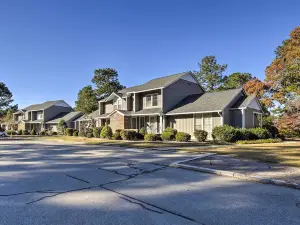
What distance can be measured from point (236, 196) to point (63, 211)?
3717 millimetres

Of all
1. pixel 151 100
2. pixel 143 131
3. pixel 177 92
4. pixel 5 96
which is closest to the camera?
pixel 143 131

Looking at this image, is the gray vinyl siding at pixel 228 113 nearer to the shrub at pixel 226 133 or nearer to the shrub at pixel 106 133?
the shrub at pixel 226 133

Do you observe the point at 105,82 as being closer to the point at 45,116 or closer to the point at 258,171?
the point at 45,116

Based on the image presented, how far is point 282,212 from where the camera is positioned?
4.50 meters

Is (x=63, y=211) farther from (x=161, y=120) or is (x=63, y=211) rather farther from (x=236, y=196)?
(x=161, y=120)

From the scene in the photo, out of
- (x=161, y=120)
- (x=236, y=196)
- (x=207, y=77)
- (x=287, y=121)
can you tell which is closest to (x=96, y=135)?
(x=161, y=120)

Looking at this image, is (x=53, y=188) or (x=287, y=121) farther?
(x=287, y=121)

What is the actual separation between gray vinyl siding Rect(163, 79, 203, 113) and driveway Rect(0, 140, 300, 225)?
19.2 m

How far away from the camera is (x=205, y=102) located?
82.2 ft

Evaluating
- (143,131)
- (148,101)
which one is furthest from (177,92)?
(143,131)

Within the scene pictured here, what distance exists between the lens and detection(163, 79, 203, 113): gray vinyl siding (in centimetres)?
2686

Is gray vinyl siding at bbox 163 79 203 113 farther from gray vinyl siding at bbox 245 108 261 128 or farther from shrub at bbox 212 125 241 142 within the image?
gray vinyl siding at bbox 245 108 261 128

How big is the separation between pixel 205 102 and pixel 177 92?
4.13 m

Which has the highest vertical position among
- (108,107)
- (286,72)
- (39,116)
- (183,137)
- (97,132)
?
(286,72)
